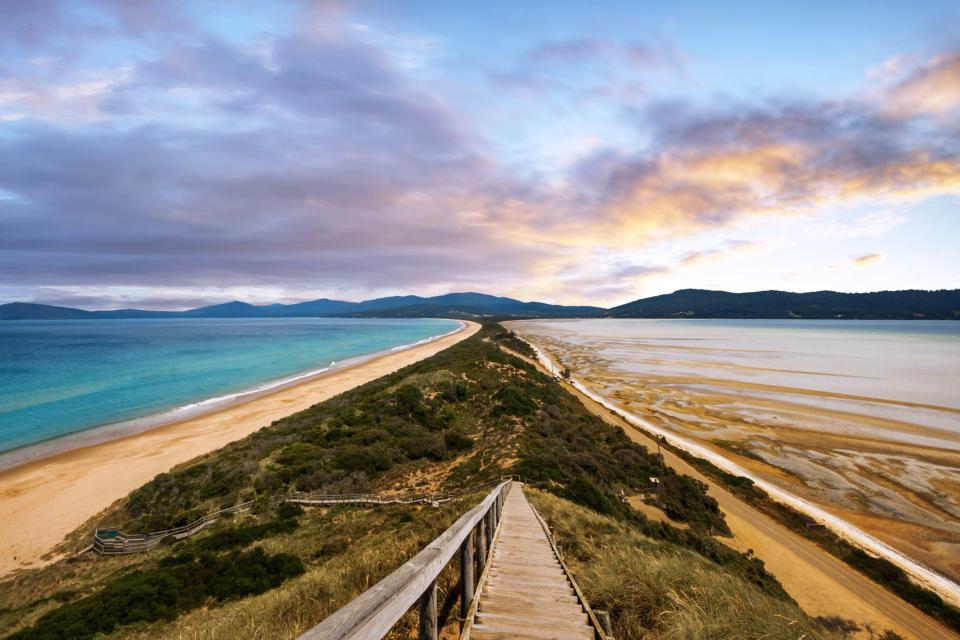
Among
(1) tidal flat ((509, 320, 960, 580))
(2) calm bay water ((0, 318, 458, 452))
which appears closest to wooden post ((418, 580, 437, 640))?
(1) tidal flat ((509, 320, 960, 580))

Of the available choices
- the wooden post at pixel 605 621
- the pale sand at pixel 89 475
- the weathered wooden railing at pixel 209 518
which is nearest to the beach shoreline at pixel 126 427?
the pale sand at pixel 89 475

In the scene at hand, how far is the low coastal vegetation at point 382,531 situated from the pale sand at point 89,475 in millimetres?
1820

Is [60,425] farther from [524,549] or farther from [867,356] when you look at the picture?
[867,356]

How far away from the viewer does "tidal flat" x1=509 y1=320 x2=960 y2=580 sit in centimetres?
1809

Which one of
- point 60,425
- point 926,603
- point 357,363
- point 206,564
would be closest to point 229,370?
point 357,363

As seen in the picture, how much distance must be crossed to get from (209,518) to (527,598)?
604 inches

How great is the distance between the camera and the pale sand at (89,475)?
52.9 ft

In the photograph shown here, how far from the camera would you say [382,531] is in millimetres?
10727

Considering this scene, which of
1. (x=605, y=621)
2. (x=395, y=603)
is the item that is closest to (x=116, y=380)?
(x=605, y=621)

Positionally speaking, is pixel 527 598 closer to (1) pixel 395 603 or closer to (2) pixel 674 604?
(2) pixel 674 604

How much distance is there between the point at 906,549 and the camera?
15422 mm

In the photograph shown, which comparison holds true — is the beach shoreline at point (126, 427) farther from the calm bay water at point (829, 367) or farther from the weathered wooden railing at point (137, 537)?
the calm bay water at point (829, 367)

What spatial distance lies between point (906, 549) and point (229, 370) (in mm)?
71086

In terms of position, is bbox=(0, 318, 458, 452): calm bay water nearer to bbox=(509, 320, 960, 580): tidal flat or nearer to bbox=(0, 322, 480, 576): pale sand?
bbox=(0, 322, 480, 576): pale sand
